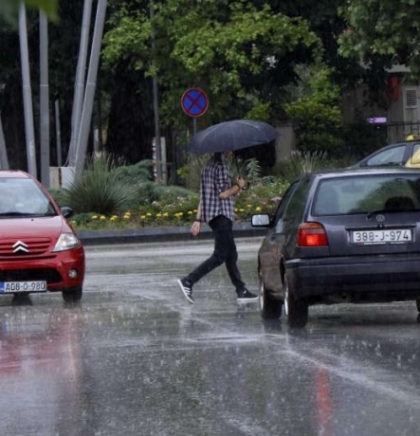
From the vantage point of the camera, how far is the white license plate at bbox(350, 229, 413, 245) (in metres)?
12.1

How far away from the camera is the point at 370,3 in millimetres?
26000

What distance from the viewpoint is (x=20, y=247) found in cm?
1593

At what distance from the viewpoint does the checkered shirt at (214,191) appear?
616 inches

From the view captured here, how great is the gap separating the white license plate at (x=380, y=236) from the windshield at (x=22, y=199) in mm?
5721

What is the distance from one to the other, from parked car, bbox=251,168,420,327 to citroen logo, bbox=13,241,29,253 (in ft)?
13.7

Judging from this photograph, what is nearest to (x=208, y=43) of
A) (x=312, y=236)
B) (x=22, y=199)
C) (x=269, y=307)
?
(x=22, y=199)

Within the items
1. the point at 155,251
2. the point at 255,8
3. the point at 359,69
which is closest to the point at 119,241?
the point at 155,251

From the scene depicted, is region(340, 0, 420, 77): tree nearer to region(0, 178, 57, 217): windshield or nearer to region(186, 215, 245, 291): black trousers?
region(0, 178, 57, 217): windshield

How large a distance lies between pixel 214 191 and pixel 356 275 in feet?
12.8

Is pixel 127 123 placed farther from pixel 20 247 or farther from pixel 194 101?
pixel 20 247

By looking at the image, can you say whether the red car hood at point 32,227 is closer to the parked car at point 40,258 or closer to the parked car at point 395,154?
the parked car at point 40,258

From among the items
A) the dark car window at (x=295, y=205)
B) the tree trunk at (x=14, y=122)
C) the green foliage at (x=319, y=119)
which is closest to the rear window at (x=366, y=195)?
the dark car window at (x=295, y=205)

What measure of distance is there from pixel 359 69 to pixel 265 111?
133 inches

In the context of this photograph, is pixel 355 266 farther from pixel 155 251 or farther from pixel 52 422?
pixel 155 251
